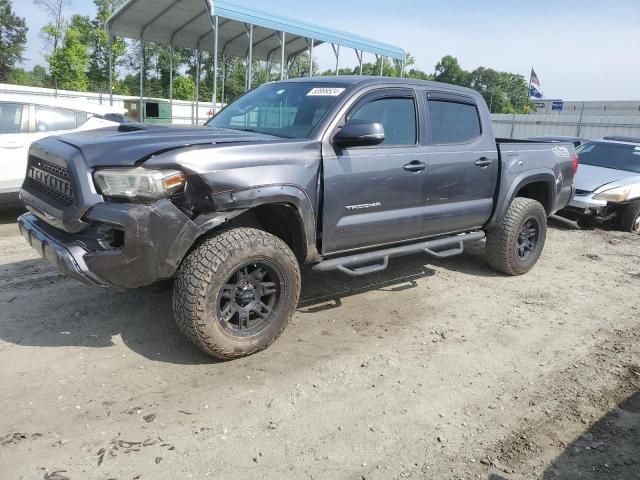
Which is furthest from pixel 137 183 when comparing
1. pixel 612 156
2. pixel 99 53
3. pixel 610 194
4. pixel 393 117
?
pixel 99 53

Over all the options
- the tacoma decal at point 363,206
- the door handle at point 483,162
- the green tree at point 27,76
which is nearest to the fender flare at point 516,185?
the door handle at point 483,162

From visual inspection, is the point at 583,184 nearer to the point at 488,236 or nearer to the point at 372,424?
the point at 488,236

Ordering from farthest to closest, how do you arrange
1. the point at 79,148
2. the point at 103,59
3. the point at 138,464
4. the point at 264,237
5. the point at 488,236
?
the point at 103,59 → the point at 488,236 → the point at 264,237 → the point at 79,148 → the point at 138,464

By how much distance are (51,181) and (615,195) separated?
840 centimetres

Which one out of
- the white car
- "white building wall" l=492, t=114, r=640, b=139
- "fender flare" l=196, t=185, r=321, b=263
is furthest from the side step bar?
"white building wall" l=492, t=114, r=640, b=139

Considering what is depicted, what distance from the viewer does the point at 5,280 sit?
15.1 feet

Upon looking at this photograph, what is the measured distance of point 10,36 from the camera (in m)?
56.4

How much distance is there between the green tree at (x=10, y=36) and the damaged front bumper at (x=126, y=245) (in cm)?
6304

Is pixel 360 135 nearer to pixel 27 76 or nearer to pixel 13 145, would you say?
pixel 13 145

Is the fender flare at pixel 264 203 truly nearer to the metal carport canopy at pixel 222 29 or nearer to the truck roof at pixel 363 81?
the truck roof at pixel 363 81

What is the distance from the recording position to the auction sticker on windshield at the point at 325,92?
158 inches

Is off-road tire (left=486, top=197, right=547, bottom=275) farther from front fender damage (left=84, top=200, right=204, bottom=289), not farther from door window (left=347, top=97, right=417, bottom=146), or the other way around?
front fender damage (left=84, top=200, right=204, bottom=289)

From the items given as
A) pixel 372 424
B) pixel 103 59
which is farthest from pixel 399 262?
pixel 103 59

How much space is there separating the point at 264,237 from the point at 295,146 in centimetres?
69
